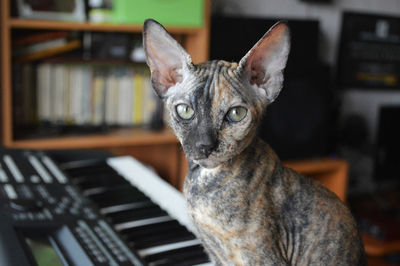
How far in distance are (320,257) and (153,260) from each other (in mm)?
471

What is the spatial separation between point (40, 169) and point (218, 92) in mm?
860

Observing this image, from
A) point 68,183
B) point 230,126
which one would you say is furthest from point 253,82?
point 68,183

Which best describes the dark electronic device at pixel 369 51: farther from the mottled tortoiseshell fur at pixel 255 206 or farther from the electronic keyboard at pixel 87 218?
the mottled tortoiseshell fur at pixel 255 206

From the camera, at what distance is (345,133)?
2990 mm

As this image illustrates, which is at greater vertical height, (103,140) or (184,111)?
(184,111)

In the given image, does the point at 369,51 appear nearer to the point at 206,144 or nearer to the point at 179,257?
the point at 179,257

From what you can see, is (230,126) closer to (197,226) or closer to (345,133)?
(197,226)

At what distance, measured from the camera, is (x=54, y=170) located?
3.66 ft

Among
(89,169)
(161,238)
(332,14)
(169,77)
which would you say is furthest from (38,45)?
(332,14)

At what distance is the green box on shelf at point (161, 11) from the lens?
191 centimetres

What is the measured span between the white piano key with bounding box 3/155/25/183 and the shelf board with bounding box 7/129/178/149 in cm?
75

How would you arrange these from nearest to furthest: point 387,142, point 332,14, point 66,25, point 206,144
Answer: point 206,144 → point 66,25 → point 387,142 → point 332,14

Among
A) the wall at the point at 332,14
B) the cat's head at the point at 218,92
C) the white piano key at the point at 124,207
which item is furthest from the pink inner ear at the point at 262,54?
the wall at the point at 332,14

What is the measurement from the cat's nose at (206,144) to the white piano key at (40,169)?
752 millimetres
